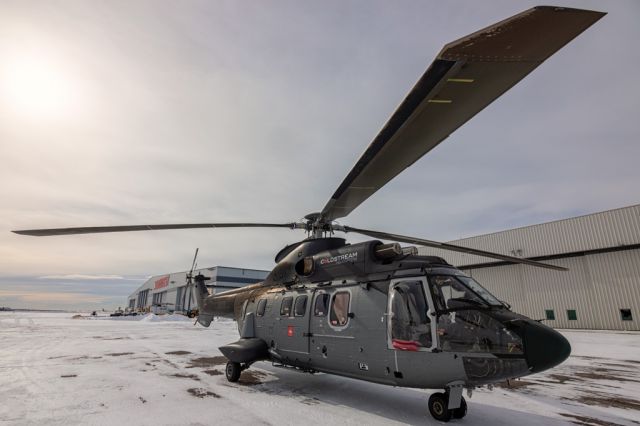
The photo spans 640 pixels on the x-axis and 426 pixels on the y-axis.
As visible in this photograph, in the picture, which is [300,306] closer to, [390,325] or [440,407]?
[390,325]

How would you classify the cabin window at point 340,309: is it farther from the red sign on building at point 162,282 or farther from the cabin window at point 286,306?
the red sign on building at point 162,282

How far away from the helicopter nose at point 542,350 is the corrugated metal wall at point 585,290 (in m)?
27.4

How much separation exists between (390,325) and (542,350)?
221 centimetres

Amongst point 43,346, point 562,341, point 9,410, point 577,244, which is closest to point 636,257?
point 577,244

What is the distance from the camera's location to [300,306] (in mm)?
8016

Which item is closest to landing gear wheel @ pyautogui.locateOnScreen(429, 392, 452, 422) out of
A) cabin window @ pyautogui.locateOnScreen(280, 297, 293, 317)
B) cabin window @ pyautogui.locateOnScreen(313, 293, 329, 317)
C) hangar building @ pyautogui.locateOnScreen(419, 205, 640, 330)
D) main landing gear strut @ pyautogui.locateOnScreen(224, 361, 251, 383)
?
cabin window @ pyautogui.locateOnScreen(313, 293, 329, 317)

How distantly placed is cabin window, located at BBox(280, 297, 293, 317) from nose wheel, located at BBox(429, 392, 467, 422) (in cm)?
384

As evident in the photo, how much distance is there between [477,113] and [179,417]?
6383 mm

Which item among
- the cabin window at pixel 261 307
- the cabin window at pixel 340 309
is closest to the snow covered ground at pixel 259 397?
the cabin window at pixel 340 309

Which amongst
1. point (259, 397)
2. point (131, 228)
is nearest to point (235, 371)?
point (259, 397)

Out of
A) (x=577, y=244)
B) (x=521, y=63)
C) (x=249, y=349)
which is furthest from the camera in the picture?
(x=577, y=244)

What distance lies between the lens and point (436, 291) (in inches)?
220

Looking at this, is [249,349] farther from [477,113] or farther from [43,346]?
[43,346]

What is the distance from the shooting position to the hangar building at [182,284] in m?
77.8
